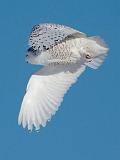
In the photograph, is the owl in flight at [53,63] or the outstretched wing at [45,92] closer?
the owl in flight at [53,63]

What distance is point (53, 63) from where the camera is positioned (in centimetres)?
998

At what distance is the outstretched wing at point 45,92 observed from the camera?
33.3 ft

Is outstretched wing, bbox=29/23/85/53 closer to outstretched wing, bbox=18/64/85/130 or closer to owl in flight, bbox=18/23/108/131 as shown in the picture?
owl in flight, bbox=18/23/108/131

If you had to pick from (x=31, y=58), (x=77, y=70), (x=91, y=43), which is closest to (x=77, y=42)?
(x=91, y=43)

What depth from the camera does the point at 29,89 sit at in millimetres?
10633

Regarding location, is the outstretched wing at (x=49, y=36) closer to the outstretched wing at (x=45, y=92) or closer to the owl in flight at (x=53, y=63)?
the owl in flight at (x=53, y=63)

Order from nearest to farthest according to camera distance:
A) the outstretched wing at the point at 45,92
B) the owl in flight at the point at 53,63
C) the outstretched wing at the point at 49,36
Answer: the outstretched wing at the point at 49,36 < the owl in flight at the point at 53,63 < the outstretched wing at the point at 45,92

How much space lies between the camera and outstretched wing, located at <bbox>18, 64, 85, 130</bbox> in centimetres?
1016

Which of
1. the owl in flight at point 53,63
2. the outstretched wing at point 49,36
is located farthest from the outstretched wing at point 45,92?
the outstretched wing at point 49,36

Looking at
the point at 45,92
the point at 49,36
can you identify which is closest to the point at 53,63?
the point at 45,92

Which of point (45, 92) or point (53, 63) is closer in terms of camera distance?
point (53, 63)

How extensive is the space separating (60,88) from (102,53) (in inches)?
49.8

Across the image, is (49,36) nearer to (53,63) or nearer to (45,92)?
(53,63)

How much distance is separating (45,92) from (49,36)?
185cm
